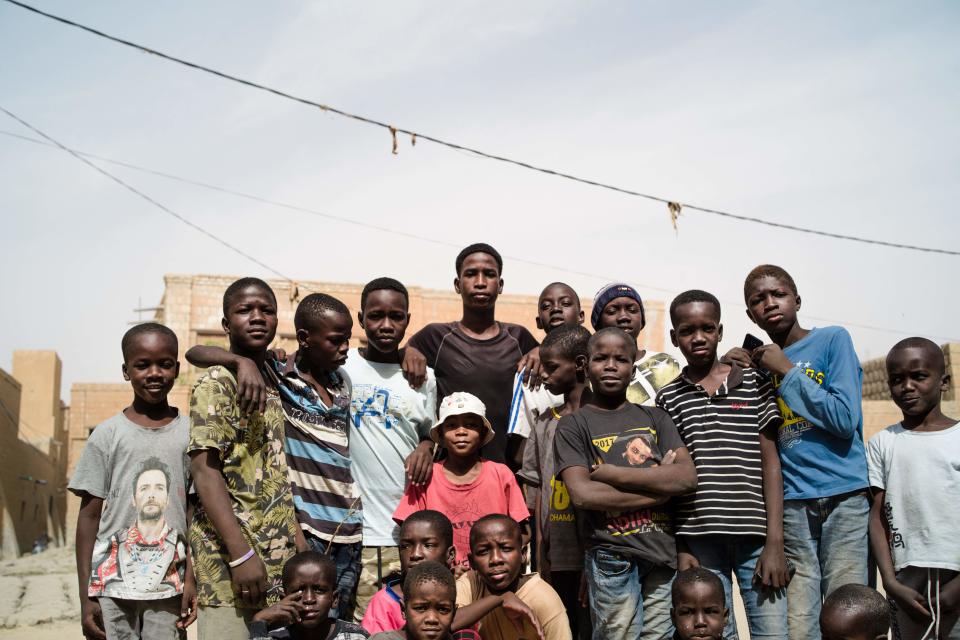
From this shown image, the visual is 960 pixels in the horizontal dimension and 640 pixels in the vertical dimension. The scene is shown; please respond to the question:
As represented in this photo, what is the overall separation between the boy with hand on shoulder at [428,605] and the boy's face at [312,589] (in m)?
0.25

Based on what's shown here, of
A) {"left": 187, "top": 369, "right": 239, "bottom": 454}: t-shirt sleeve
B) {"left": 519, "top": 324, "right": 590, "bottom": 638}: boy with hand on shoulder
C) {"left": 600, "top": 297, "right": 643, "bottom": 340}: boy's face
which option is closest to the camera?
{"left": 187, "top": 369, "right": 239, "bottom": 454}: t-shirt sleeve

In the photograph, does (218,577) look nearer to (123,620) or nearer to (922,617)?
(123,620)

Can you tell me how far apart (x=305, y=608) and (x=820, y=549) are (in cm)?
215

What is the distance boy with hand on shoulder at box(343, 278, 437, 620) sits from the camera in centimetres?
397

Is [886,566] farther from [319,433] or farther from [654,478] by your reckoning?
[319,433]

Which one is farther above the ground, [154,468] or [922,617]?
[154,468]

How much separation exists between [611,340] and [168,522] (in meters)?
Result: 1.99

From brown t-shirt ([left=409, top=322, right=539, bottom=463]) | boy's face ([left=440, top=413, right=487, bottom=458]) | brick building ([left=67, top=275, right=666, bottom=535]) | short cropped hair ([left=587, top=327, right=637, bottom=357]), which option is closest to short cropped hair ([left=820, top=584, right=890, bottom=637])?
short cropped hair ([left=587, top=327, right=637, bottom=357])

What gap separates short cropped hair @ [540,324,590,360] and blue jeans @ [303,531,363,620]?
127 centimetres

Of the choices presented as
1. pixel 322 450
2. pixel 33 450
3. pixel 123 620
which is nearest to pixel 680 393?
pixel 322 450

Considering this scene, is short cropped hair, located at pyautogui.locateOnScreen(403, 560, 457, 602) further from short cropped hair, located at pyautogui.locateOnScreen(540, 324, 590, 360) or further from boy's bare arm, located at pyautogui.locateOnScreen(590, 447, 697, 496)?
short cropped hair, located at pyautogui.locateOnScreen(540, 324, 590, 360)

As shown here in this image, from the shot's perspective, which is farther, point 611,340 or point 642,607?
point 611,340

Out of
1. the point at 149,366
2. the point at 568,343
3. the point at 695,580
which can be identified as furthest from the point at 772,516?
the point at 149,366

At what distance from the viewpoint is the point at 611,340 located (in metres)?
3.89
